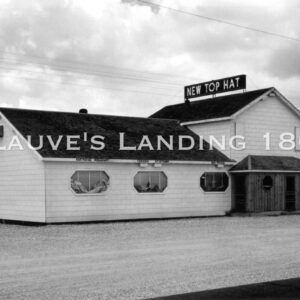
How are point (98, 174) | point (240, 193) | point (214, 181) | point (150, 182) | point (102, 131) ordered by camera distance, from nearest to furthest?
point (98, 174), point (150, 182), point (102, 131), point (214, 181), point (240, 193)

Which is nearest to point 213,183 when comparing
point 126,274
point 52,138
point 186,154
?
point 186,154

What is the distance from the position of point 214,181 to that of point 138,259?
62.1 feet

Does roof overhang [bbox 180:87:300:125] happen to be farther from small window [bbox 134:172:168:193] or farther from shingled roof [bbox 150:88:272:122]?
small window [bbox 134:172:168:193]

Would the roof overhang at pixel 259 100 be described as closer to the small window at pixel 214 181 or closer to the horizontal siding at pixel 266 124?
the horizontal siding at pixel 266 124

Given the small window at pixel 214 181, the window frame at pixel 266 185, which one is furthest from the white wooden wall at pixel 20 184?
the window frame at pixel 266 185

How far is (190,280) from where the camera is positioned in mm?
12945

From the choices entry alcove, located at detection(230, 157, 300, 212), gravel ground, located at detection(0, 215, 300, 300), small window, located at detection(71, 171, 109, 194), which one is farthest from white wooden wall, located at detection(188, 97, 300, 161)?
gravel ground, located at detection(0, 215, 300, 300)

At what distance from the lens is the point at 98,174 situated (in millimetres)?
30547

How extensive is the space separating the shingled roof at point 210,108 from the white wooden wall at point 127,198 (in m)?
4.43

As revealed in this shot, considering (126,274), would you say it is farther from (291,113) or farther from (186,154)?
(291,113)

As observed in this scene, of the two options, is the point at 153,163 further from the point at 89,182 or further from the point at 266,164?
the point at 266,164

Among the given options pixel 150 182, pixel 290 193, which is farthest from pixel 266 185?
pixel 150 182

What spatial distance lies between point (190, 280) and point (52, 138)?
62.1 ft

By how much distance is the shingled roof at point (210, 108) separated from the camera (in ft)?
122
